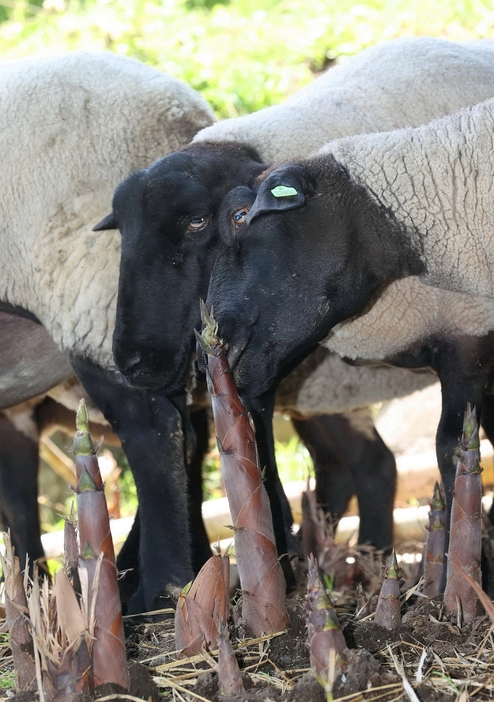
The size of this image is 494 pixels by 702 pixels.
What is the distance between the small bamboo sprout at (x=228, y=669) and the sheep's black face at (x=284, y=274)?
1.06m

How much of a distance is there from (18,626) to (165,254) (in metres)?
1.46

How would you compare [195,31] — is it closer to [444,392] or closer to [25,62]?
[25,62]

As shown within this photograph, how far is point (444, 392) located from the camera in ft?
10.2

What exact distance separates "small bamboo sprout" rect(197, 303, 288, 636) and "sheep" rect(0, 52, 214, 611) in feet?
3.07

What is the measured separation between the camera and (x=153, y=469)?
328 cm

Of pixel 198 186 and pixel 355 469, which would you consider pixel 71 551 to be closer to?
pixel 198 186

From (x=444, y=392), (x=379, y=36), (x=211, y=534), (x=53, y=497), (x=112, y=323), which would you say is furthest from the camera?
(x=379, y=36)

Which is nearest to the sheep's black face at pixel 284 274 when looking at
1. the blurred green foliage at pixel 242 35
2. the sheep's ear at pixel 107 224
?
the sheep's ear at pixel 107 224

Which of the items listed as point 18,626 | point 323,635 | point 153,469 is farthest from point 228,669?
point 153,469

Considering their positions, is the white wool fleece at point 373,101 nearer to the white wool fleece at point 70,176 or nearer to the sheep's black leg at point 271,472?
the white wool fleece at point 70,176

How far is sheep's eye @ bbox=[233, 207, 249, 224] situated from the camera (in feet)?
9.51

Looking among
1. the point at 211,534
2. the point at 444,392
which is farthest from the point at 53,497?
the point at 444,392

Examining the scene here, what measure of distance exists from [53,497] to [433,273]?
6064mm

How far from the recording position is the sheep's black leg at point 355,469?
15.1 feet
